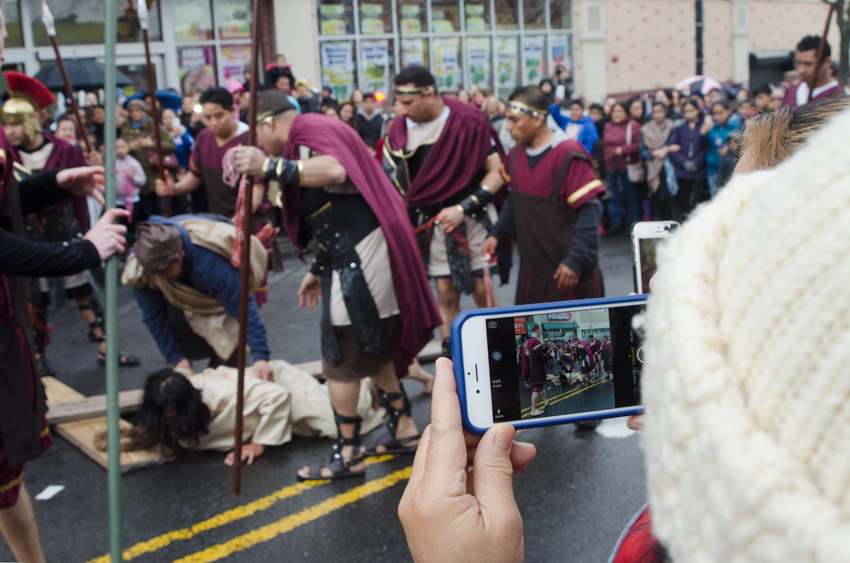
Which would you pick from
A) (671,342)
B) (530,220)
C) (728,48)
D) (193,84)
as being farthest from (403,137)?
(728,48)

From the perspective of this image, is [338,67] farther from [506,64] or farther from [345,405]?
[345,405]

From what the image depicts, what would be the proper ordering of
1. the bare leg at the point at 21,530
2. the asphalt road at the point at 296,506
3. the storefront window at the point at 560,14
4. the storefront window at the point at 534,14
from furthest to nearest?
1. the storefront window at the point at 560,14
2. the storefront window at the point at 534,14
3. the asphalt road at the point at 296,506
4. the bare leg at the point at 21,530

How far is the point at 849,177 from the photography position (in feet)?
1.22

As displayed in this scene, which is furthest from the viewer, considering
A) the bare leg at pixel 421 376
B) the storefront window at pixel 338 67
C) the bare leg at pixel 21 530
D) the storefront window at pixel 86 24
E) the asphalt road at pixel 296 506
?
the storefront window at pixel 338 67

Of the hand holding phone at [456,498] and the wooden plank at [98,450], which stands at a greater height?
the hand holding phone at [456,498]

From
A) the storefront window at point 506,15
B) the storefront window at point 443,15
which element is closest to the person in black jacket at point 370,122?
the storefront window at point 443,15

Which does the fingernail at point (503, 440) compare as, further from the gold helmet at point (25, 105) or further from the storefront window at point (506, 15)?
the storefront window at point (506, 15)

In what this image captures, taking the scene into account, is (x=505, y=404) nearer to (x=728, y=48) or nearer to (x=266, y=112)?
(x=266, y=112)

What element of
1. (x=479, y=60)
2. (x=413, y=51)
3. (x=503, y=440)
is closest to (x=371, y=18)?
(x=413, y=51)

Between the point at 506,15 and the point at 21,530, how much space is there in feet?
64.9

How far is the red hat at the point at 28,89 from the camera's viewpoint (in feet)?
17.4

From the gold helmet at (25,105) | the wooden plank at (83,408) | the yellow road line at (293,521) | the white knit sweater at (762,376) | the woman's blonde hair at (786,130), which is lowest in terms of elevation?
the yellow road line at (293,521)

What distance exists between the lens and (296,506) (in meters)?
3.36

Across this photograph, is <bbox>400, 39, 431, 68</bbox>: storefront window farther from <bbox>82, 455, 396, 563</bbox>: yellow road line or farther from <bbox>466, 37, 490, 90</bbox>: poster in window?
<bbox>82, 455, 396, 563</bbox>: yellow road line
